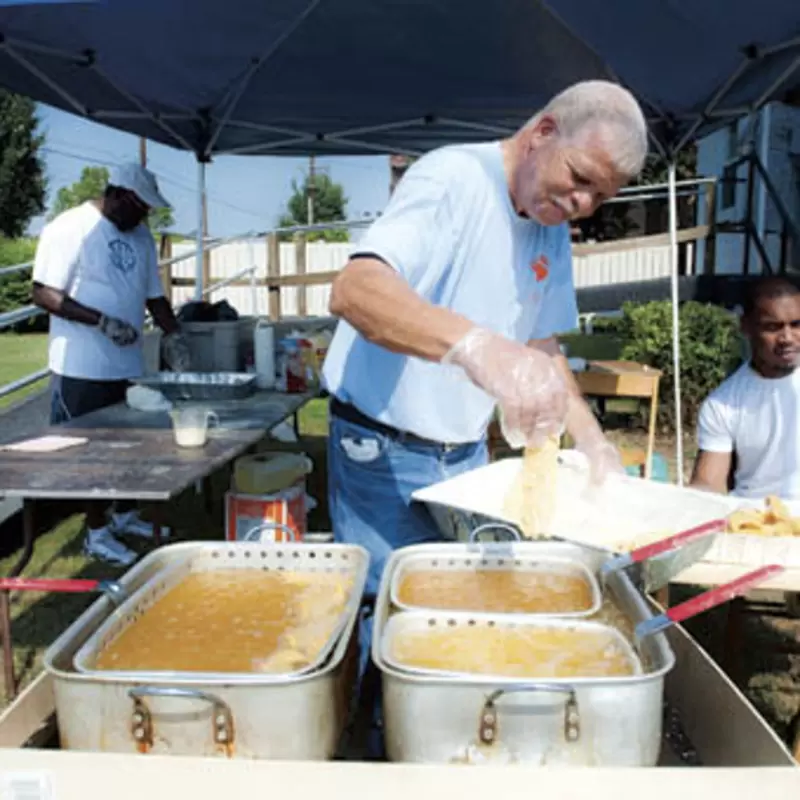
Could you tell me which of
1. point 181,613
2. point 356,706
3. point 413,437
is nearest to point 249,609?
point 181,613

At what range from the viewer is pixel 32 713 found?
1081mm

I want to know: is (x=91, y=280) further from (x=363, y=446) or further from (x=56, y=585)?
(x=56, y=585)

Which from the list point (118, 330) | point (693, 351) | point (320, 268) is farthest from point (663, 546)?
point (320, 268)

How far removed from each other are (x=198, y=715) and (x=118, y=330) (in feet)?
10.7

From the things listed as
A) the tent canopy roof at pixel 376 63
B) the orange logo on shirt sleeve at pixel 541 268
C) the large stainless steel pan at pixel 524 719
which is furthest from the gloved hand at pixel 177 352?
the large stainless steel pan at pixel 524 719

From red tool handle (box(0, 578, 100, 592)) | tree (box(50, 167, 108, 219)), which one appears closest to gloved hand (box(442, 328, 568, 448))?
red tool handle (box(0, 578, 100, 592))

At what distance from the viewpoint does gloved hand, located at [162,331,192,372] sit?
14.6 ft

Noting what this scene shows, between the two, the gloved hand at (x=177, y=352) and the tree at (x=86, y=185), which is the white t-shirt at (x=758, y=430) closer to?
the gloved hand at (x=177, y=352)

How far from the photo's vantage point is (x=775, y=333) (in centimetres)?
263

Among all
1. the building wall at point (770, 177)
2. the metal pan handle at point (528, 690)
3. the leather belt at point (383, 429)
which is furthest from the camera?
the building wall at point (770, 177)

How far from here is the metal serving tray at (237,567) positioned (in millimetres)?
996

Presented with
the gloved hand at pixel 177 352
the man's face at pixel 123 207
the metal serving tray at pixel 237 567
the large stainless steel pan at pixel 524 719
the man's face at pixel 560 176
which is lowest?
the large stainless steel pan at pixel 524 719

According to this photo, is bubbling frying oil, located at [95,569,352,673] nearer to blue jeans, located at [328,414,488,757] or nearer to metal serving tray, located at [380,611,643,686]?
metal serving tray, located at [380,611,643,686]

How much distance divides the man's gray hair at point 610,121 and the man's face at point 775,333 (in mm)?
1292
